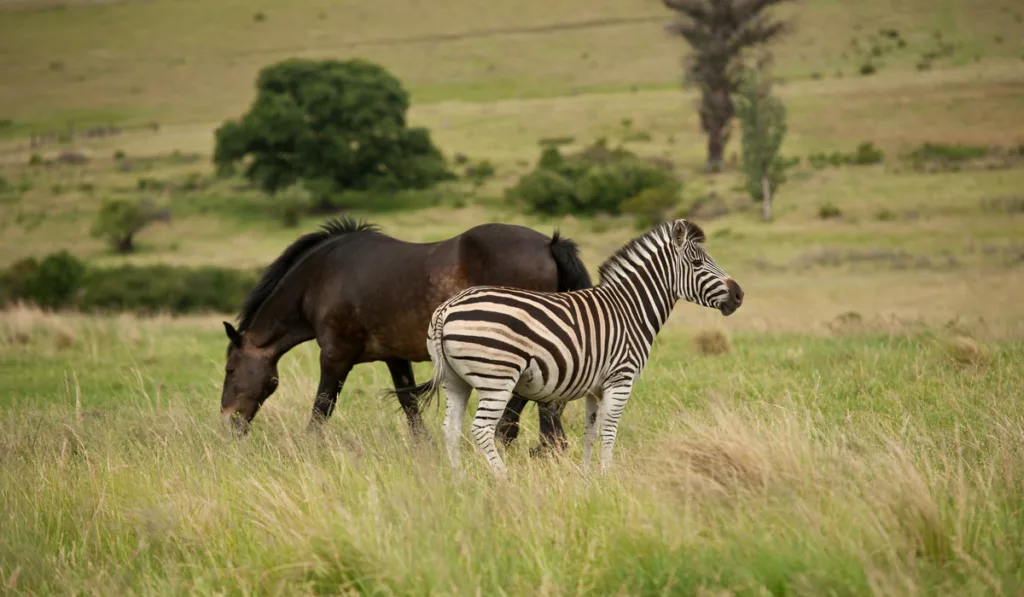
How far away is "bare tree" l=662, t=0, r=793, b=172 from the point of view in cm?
5600

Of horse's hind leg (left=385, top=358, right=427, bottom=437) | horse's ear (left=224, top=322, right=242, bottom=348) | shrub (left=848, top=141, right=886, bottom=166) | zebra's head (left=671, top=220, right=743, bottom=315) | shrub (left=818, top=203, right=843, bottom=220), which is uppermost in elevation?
shrub (left=848, top=141, right=886, bottom=166)

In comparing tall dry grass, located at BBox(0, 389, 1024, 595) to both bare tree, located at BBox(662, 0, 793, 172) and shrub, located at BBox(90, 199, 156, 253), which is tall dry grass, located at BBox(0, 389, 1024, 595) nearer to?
shrub, located at BBox(90, 199, 156, 253)

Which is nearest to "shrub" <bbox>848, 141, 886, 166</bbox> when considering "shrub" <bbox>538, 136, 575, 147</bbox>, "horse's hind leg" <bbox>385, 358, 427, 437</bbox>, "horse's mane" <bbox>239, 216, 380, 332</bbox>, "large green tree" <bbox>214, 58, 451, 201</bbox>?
"shrub" <bbox>538, 136, 575, 147</bbox>

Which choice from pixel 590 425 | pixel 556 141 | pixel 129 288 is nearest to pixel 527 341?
pixel 590 425

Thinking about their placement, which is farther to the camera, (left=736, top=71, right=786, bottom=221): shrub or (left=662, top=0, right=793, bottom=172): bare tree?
(left=662, top=0, right=793, bottom=172): bare tree

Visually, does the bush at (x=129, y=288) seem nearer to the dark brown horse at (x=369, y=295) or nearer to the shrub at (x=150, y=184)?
the dark brown horse at (x=369, y=295)

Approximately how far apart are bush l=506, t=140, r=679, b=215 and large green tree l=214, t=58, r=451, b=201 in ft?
24.2

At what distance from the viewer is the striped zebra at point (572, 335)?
627cm

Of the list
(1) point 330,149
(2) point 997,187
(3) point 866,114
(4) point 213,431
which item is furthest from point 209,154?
(4) point 213,431

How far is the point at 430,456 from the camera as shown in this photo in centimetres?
664

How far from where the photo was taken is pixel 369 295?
27.2ft

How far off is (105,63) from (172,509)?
105 m

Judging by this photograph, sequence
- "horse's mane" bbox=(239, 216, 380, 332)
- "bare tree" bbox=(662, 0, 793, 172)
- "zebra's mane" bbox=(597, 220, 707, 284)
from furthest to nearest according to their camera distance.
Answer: "bare tree" bbox=(662, 0, 793, 172) < "horse's mane" bbox=(239, 216, 380, 332) < "zebra's mane" bbox=(597, 220, 707, 284)

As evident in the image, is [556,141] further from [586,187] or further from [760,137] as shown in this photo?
[760,137]
